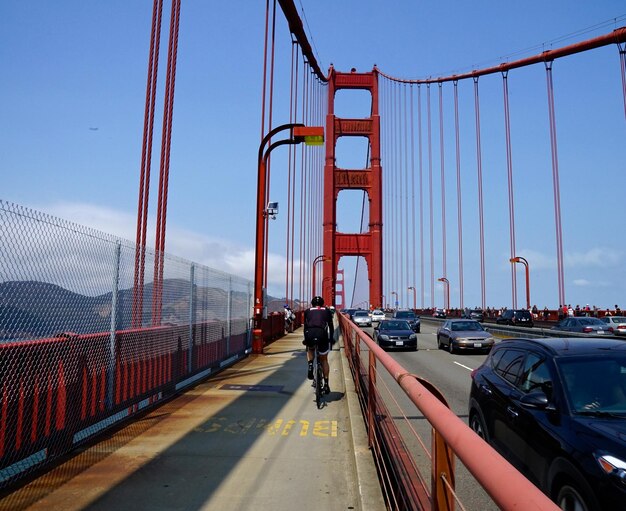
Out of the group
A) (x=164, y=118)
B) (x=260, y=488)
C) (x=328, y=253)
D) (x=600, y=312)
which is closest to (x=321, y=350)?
(x=260, y=488)

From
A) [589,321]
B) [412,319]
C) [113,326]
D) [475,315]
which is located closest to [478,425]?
[113,326]

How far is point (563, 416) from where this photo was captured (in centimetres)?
368

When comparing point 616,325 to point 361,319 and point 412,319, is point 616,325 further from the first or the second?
point 361,319

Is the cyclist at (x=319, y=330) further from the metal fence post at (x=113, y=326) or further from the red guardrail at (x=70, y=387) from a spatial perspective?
the metal fence post at (x=113, y=326)

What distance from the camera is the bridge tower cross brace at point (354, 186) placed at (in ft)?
204

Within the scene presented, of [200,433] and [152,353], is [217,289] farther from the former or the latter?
[200,433]

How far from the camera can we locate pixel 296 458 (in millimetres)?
5480

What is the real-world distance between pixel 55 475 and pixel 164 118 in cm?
990

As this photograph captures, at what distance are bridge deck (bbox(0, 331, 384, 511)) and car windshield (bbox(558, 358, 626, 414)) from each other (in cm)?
165

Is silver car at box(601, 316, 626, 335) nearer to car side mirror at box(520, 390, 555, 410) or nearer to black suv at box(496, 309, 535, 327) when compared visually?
black suv at box(496, 309, 535, 327)

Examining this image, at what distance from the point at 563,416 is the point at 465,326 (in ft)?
56.5

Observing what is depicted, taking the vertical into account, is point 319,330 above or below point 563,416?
above

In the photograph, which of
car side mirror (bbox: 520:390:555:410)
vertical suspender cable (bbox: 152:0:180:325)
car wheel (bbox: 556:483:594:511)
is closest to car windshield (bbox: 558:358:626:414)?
car side mirror (bbox: 520:390:555:410)

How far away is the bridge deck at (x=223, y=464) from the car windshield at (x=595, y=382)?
1651mm
